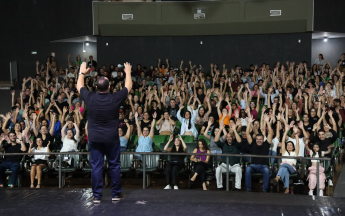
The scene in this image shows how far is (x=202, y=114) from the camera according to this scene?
30.5ft

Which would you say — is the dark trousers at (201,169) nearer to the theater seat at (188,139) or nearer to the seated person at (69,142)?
the theater seat at (188,139)

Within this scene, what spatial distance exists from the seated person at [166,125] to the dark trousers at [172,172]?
2028 mm

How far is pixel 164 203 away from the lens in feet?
14.4

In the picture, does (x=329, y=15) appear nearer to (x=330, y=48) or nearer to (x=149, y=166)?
(x=330, y=48)

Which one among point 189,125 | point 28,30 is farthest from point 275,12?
point 28,30

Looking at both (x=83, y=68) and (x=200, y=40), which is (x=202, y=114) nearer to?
(x=83, y=68)

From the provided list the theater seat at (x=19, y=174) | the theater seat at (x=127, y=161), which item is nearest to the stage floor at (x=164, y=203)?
the theater seat at (x=127, y=161)

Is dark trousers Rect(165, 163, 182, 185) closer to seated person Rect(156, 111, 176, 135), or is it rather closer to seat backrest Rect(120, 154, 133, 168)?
seat backrest Rect(120, 154, 133, 168)

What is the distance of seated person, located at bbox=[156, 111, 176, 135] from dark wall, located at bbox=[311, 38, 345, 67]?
848 centimetres

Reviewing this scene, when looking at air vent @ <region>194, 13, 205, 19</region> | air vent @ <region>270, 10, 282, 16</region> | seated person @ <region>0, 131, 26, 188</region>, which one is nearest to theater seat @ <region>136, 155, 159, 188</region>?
seated person @ <region>0, 131, 26, 188</region>

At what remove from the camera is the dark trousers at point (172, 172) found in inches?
265

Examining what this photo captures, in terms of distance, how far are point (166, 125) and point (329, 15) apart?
324 inches

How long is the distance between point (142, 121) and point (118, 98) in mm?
4620

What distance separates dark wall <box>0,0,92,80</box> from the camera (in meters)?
15.8
